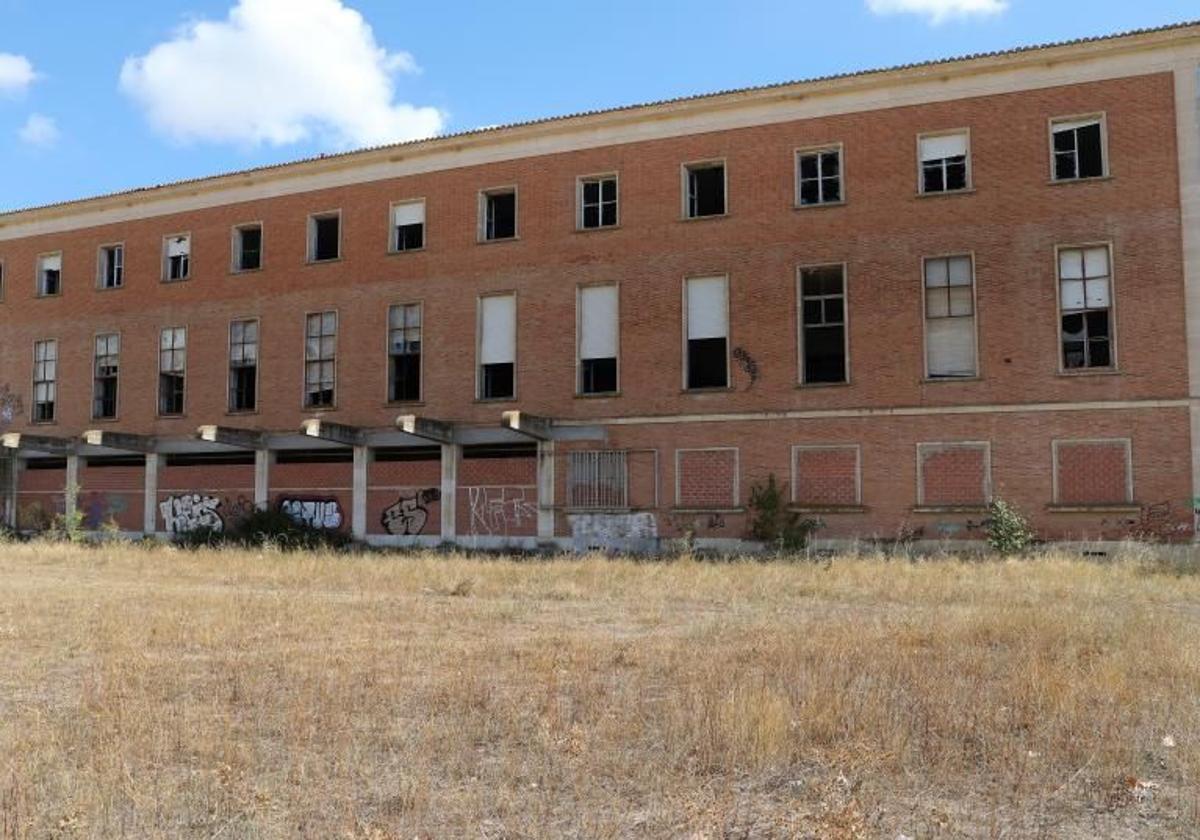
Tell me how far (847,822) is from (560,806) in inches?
60.6

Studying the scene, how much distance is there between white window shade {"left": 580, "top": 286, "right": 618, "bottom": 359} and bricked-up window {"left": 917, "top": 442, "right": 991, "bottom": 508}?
341 inches

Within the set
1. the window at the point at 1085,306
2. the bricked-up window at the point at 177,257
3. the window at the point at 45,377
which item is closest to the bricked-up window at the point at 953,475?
the window at the point at 1085,306

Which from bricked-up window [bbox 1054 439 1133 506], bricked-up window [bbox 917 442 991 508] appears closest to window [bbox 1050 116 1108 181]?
bricked-up window [bbox 1054 439 1133 506]

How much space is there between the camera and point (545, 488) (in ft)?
93.6

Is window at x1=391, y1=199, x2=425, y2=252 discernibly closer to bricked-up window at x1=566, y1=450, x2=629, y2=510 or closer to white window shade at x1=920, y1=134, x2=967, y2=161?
bricked-up window at x1=566, y1=450, x2=629, y2=510

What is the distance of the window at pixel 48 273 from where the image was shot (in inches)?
1485

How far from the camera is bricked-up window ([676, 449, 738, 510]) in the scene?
2675cm

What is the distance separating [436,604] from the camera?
1545 cm

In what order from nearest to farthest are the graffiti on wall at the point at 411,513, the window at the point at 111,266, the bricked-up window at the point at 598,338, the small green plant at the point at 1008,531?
the small green plant at the point at 1008,531 → the bricked-up window at the point at 598,338 → the graffiti on wall at the point at 411,513 → the window at the point at 111,266

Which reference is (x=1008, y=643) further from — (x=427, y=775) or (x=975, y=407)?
(x=975, y=407)

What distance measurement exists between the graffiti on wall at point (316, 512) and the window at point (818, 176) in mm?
15947

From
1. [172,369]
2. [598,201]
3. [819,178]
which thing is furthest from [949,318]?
[172,369]

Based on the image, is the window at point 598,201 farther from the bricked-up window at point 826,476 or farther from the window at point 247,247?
the window at point 247,247

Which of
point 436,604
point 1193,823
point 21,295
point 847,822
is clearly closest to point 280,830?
point 847,822
